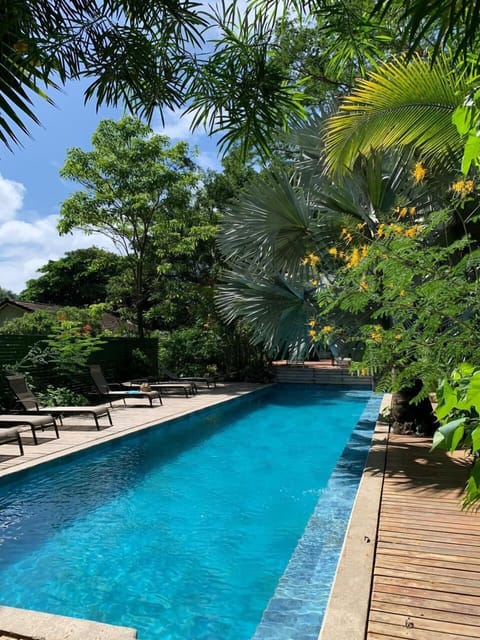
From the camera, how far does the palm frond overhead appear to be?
442 centimetres

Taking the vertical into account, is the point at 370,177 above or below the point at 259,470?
above

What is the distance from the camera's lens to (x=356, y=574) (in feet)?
10.7

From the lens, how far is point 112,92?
3152 millimetres

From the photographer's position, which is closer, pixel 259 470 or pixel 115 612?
pixel 115 612

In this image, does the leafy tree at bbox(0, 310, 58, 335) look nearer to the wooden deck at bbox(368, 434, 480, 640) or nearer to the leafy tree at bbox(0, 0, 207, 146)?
the wooden deck at bbox(368, 434, 480, 640)

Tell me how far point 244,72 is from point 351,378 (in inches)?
771

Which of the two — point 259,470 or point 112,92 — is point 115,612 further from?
point 259,470

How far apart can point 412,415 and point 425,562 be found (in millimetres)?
5186

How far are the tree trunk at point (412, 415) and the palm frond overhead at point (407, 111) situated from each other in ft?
14.5

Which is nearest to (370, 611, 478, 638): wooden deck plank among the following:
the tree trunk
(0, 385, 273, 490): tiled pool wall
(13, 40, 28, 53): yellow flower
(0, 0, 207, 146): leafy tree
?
(0, 0, 207, 146): leafy tree

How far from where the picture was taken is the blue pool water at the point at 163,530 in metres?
3.87

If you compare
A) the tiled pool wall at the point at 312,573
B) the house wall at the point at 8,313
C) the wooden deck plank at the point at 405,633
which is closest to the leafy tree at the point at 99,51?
the wooden deck plank at the point at 405,633

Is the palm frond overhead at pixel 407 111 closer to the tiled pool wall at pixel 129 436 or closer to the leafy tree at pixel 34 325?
the tiled pool wall at pixel 129 436

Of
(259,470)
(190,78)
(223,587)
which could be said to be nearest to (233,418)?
(259,470)
